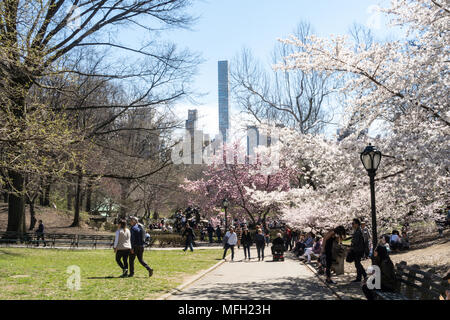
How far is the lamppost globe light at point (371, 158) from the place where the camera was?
10.7 metres

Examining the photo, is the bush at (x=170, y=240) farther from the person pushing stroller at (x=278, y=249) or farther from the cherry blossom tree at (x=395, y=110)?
the cherry blossom tree at (x=395, y=110)

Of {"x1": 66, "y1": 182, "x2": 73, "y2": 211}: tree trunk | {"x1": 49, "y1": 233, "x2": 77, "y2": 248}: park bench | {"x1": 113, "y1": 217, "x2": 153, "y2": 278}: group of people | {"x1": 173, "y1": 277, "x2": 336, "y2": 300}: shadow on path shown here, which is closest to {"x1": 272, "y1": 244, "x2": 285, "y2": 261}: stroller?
{"x1": 173, "y1": 277, "x2": 336, "y2": 300}: shadow on path

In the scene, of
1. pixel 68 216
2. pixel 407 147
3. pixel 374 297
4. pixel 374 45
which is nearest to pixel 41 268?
pixel 374 297

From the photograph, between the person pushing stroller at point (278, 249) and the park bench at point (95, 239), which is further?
the park bench at point (95, 239)

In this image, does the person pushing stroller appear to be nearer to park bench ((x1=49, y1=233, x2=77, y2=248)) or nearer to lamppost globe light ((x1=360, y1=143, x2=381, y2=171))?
lamppost globe light ((x1=360, y1=143, x2=381, y2=171))

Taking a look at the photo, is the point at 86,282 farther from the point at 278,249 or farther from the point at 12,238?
the point at 12,238

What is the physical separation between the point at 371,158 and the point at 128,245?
6.88m

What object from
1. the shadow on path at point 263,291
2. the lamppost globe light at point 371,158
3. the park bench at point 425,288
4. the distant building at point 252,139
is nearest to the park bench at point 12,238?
the shadow on path at point 263,291

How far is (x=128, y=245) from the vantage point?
12430 mm

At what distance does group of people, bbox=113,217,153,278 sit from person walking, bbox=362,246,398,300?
239 inches

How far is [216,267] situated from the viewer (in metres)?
16.9

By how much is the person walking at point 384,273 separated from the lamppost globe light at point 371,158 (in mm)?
2646

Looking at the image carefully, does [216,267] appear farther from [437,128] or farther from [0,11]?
[0,11]

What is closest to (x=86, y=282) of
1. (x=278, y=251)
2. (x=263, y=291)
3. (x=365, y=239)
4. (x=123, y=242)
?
(x=123, y=242)
